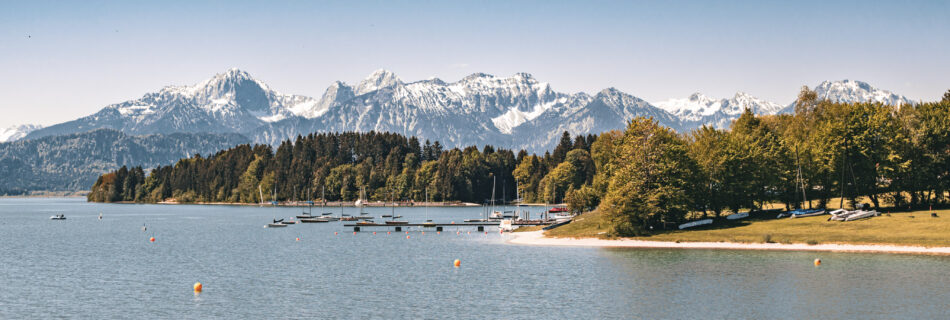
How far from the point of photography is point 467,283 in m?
71.4

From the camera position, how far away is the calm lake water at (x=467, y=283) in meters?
56.6

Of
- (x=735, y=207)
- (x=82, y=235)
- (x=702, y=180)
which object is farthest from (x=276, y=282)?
(x=82, y=235)

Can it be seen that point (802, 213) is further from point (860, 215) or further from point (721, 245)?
point (721, 245)

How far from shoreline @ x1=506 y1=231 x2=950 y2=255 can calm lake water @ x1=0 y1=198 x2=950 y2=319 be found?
11.6 ft

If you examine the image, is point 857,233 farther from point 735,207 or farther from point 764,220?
point 735,207

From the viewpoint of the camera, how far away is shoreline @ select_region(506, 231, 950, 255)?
88.8 m

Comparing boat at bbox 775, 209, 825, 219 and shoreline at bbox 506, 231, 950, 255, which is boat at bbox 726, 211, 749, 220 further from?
shoreline at bbox 506, 231, 950, 255

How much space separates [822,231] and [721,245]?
45.6 feet

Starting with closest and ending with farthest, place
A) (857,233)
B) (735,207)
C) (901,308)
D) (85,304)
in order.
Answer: (901,308) < (85,304) < (857,233) < (735,207)

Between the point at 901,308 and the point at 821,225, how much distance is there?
5323 centimetres

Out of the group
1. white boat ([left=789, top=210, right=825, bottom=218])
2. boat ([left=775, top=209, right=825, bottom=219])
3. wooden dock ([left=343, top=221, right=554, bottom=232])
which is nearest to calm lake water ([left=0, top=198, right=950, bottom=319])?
white boat ([left=789, top=210, right=825, bottom=218])

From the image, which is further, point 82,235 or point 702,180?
point 82,235

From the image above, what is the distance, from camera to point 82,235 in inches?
5787

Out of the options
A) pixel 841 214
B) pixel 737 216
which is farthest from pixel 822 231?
pixel 737 216
